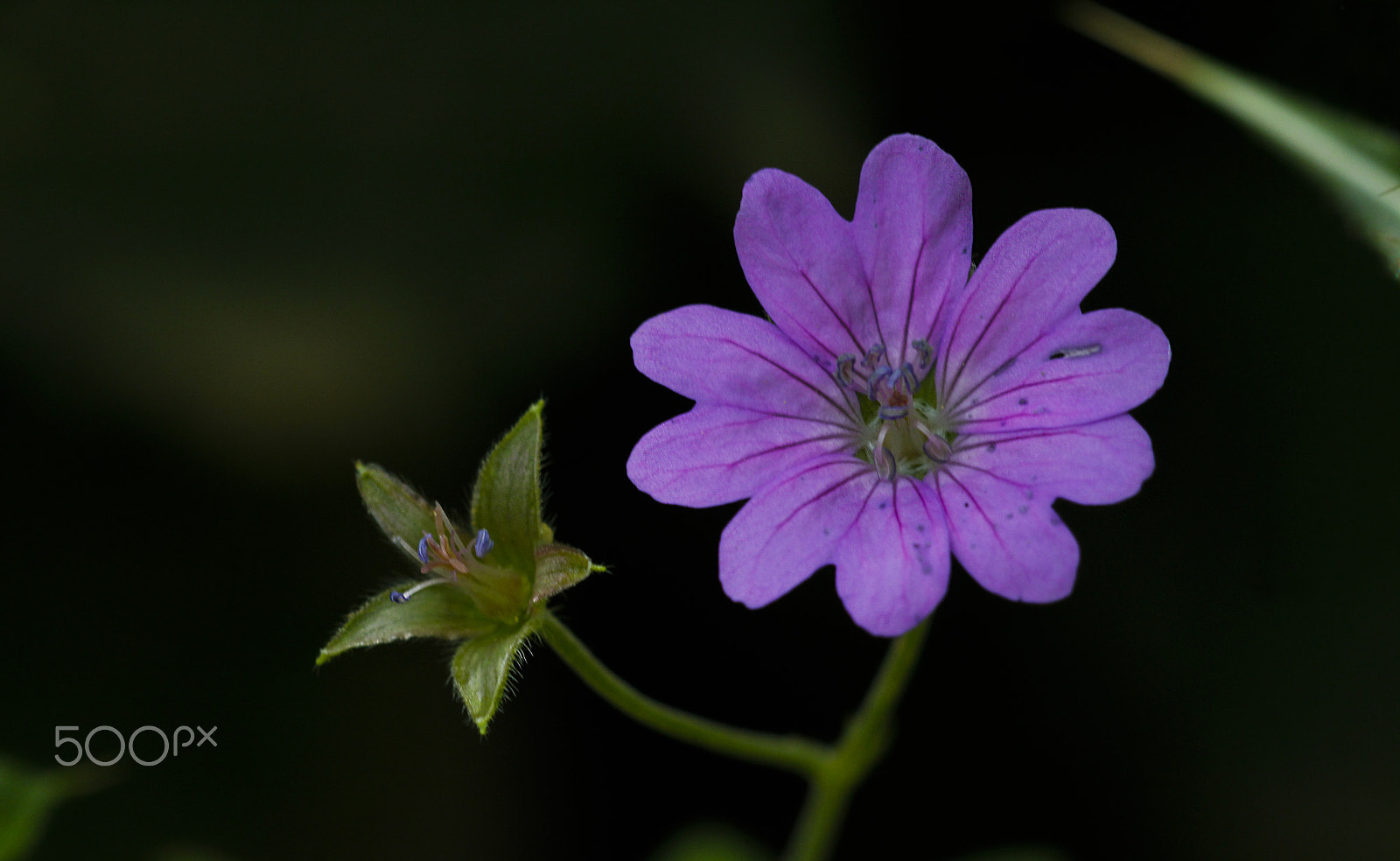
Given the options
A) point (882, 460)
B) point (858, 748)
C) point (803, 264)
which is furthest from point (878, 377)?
point (858, 748)

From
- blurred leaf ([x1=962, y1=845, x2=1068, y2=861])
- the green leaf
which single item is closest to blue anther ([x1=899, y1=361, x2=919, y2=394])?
the green leaf

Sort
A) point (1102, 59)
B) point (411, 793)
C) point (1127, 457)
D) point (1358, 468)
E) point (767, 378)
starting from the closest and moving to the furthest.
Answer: point (1127, 457) → point (767, 378) → point (1358, 468) → point (1102, 59) → point (411, 793)

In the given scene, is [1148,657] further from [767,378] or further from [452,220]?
[452,220]

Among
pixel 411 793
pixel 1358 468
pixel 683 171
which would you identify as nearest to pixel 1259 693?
pixel 1358 468

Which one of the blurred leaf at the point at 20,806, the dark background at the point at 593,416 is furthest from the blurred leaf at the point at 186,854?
the blurred leaf at the point at 20,806

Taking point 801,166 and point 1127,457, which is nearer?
point 1127,457

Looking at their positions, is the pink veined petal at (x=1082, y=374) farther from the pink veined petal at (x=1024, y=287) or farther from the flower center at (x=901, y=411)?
the flower center at (x=901, y=411)
